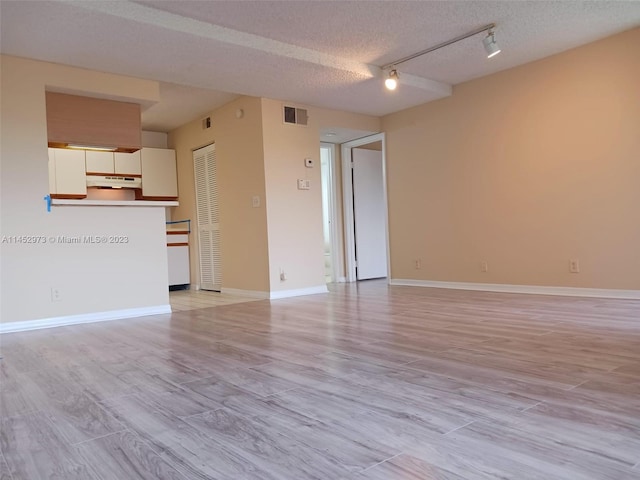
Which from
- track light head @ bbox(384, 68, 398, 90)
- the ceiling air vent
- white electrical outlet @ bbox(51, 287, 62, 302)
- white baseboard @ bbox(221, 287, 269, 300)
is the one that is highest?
track light head @ bbox(384, 68, 398, 90)

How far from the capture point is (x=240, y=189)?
5.67 metres

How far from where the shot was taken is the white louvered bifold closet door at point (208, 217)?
6.32 metres

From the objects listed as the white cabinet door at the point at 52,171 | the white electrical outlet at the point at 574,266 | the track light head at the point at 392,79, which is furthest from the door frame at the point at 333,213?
the white cabinet door at the point at 52,171

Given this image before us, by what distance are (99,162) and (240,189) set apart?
7.96 feet

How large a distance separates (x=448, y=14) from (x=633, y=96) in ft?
A: 6.13

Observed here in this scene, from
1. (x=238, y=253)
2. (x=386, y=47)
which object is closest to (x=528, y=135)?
(x=386, y=47)

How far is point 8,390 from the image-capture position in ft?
7.14

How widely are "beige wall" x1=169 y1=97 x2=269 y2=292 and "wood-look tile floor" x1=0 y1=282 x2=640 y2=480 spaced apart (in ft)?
6.86

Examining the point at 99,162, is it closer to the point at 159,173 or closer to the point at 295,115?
the point at 159,173

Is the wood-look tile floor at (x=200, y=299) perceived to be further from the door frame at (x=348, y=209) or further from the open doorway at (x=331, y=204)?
the door frame at (x=348, y=209)

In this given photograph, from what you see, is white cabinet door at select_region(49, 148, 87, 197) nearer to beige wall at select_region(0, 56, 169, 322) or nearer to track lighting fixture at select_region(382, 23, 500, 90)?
beige wall at select_region(0, 56, 169, 322)

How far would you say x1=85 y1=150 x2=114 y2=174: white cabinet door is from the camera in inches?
259

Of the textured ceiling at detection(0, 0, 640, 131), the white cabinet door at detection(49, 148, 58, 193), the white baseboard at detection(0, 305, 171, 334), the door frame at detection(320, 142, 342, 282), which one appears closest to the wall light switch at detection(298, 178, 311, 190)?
the textured ceiling at detection(0, 0, 640, 131)

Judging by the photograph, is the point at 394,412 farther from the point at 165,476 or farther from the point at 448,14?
the point at 448,14
